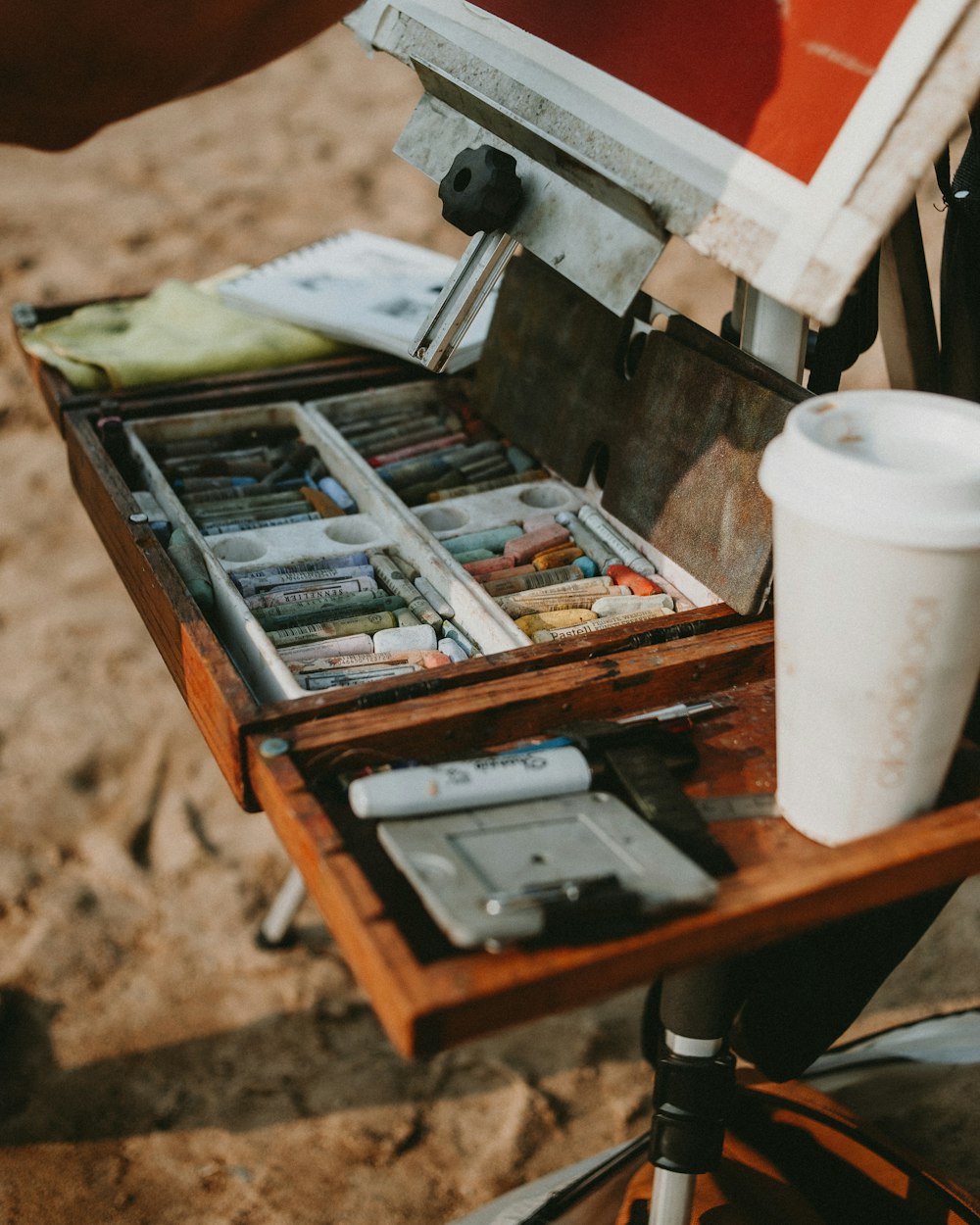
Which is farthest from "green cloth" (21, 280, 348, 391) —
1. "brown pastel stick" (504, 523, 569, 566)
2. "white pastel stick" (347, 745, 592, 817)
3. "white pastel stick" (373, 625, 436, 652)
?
"white pastel stick" (347, 745, 592, 817)

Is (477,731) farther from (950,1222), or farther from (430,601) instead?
(950,1222)

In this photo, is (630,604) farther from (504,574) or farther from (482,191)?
(482,191)

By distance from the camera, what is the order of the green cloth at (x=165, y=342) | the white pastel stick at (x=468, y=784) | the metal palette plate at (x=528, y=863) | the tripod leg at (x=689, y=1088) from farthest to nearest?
the green cloth at (x=165, y=342) < the tripod leg at (x=689, y=1088) < the white pastel stick at (x=468, y=784) < the metal palette plate at (x=528, y=863)

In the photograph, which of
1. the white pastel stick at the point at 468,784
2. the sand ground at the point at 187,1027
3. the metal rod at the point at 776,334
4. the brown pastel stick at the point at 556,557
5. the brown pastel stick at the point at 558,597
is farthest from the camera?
the sand ground at the point at 187,1027

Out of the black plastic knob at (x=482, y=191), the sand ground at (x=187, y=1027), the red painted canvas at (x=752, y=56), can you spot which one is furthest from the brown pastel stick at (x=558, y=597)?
the sand ground at (x=187, y=1027)

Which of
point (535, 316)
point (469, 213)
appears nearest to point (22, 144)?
point (469, 213)

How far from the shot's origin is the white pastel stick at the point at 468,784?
947mm

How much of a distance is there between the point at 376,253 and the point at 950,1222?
183cm

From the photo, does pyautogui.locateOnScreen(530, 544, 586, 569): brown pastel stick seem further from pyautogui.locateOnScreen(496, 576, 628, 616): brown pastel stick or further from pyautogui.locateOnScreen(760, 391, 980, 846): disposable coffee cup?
pyautogui.locateOnScreen(760, 391, 980, 846): disposable coffee cup

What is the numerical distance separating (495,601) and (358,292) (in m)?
0.93

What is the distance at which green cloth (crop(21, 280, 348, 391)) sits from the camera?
1897mm

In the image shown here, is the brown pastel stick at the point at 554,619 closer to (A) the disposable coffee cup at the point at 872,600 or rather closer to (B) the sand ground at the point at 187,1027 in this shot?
(A) the disposable coffee cup at the point at 872,600

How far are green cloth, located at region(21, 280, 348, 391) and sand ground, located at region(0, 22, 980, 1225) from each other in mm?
1085

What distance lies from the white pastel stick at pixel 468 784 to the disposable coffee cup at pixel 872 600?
19cm
